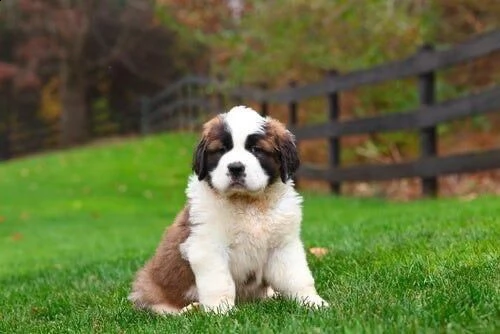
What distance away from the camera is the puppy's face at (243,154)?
12.9 feet

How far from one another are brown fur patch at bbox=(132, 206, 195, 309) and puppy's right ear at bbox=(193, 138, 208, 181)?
0.24 meters

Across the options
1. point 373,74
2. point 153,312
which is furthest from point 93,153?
point 153,312

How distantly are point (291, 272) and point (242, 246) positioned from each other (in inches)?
10.9

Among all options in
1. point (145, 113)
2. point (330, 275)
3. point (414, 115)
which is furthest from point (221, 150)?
point (145, 113)

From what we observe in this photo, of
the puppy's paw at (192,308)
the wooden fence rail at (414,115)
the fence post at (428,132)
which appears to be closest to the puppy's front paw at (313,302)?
the puppy's paw at (192,308)

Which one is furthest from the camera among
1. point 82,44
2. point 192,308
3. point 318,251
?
point 82,44

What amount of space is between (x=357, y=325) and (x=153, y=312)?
4.60 ft

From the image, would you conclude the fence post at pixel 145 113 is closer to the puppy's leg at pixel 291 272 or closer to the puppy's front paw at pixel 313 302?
the puppy's leg at pixel 291 272

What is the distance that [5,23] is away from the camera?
37219 mm

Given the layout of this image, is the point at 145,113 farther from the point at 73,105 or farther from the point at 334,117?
the point at 334,117

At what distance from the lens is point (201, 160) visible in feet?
13.4

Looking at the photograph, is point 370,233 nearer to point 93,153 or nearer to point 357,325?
point 357,325

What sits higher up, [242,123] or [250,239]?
[242,123]

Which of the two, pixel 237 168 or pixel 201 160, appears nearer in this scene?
pixel 237 168
